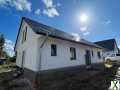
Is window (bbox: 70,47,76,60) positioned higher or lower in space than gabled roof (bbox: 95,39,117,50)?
lower

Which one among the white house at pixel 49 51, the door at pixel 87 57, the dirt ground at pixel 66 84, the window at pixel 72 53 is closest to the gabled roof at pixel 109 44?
the door at pixel 87 57

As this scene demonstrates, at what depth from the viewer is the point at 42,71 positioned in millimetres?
8031

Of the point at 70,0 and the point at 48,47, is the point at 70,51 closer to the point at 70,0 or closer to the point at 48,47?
the point at 48,47

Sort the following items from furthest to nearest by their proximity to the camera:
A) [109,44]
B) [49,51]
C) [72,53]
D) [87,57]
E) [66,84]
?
[109,44]
[87,57]
[72,53]
[49,51]
[66,84]

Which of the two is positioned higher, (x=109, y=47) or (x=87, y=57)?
(x=109, y=47)

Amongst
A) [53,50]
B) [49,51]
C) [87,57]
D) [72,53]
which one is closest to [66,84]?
[49,51]

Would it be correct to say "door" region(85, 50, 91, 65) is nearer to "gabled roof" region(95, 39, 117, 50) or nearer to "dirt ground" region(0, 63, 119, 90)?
"dirt ground" region(0, 63, 119, 90)

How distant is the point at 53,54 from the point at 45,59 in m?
1.03

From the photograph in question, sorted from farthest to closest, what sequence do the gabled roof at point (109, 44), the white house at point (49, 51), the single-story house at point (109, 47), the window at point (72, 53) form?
the gabled roof at point (109, 44)
the single-story house at point (109, 47)
the window at point (72, 53)
the white house at point (49, 51)

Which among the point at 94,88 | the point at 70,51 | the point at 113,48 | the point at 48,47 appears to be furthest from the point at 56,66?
the point at 113,48

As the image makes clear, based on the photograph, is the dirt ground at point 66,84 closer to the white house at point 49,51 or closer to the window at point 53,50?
the white house at point 49,51

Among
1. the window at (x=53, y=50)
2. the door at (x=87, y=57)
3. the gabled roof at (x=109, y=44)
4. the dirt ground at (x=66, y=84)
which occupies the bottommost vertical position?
the dirt ground at (x=66, y=84)

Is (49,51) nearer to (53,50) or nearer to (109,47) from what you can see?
(53,50)

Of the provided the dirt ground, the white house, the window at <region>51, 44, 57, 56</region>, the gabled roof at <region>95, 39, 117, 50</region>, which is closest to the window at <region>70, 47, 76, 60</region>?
the white house
